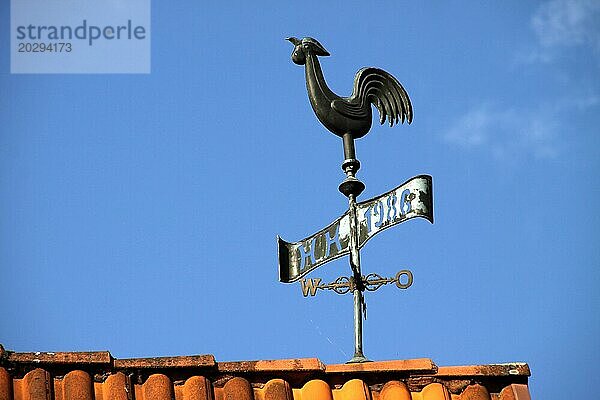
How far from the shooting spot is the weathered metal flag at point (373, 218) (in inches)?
236

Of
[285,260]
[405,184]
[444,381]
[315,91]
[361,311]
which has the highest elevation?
[315,91]

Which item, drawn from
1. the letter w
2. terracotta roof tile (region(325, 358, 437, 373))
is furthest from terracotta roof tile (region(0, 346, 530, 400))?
the letter w

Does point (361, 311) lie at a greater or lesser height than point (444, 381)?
greater

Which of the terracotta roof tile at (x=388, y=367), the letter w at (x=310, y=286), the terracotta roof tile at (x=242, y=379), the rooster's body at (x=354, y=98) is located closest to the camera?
the terracotta roof tile at (x=242, y=379)

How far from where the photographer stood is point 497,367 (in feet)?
15.4

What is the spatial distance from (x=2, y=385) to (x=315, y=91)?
9.49 feet

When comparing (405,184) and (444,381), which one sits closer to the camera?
(444,381)

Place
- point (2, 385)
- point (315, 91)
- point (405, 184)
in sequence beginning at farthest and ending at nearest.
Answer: point (315, 91)
point (405, 184)
point (2, 385)

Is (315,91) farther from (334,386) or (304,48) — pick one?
(334,386)

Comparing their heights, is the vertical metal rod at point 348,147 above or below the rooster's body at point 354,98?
below

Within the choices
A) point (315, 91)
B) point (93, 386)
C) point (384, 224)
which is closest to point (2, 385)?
point (93, 386)

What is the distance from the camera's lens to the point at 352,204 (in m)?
6.11

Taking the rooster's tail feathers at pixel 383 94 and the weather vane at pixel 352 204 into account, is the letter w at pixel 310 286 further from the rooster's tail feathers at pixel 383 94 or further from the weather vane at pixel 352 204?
the rooster's tail feathers at pixel 383 94

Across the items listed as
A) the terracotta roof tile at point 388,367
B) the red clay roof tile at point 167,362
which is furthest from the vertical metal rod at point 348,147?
the red clay roof tile at point 167,362
